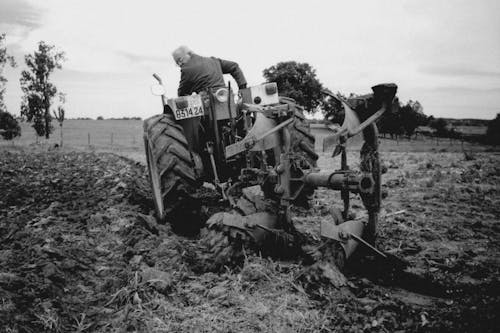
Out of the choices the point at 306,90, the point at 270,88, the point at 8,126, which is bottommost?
the point at 270,88

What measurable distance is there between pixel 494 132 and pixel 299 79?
2148cm

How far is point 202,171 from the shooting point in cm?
486

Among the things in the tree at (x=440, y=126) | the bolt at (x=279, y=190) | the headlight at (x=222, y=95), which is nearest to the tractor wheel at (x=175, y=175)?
the headlight at (x=222, y=95)

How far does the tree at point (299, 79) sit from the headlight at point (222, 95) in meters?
40.8

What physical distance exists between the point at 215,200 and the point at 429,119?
6049 cm

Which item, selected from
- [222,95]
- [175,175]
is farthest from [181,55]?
[175,175]

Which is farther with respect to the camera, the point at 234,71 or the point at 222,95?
the point at 234,71

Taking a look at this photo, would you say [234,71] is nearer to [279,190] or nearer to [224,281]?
[279,190]

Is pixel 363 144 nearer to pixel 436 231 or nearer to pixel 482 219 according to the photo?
pixel 436 231

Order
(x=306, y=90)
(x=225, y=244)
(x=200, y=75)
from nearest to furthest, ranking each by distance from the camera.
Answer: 1. (x=225, y=244)
2. (x=200, y=75)
3. (x=306, y=90)

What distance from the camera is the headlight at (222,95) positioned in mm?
4383

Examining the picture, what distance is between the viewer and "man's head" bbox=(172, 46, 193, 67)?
490cm

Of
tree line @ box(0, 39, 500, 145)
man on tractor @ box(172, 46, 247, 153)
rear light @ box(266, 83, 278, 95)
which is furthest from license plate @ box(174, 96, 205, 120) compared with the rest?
tree line @ box(0, 39, 500, 145)

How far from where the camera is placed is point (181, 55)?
4.91 m
